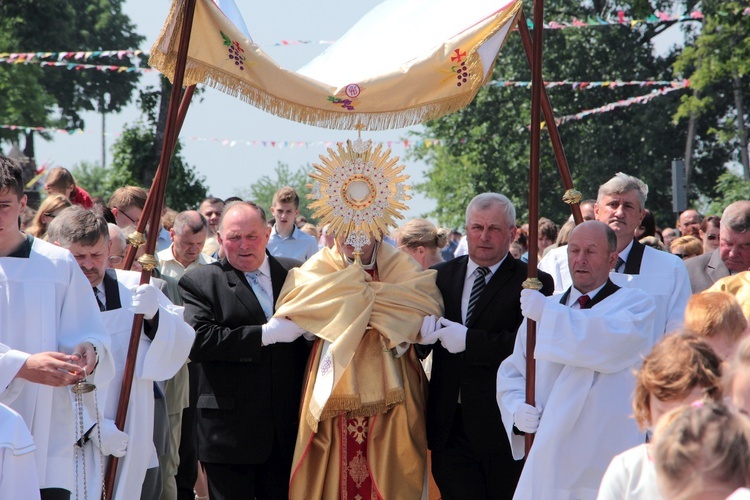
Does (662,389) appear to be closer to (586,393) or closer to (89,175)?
(586,393)

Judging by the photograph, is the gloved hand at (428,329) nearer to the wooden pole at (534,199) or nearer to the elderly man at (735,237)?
the wooden pole at (534,199)

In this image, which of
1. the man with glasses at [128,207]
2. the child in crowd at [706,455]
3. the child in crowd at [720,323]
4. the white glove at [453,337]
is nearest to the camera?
the child in crowd at [706,455]

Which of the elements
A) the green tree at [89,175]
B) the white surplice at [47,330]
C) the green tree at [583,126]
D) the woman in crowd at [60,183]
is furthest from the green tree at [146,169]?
the green tree at [89,175]

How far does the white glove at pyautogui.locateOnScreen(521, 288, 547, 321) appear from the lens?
17.8 ft

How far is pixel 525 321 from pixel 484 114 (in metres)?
30.4

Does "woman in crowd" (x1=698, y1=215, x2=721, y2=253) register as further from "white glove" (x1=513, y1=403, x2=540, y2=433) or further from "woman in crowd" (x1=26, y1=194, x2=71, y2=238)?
"woman in crowd" (x1=26, y1=194, x2=71, y2=238)

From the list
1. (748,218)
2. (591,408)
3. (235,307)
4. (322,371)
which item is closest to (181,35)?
(235,307)

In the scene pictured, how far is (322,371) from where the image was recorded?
6.06 meters

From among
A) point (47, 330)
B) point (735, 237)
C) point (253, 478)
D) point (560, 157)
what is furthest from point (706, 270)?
point (47, 330)

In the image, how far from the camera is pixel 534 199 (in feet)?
19.0

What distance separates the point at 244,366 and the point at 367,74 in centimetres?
188

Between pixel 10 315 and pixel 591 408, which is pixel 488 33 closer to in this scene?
pixel 591 408

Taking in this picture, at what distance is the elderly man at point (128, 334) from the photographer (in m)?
5.61

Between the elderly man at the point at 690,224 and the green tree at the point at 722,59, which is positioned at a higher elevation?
the green tree at the point at 722,59
